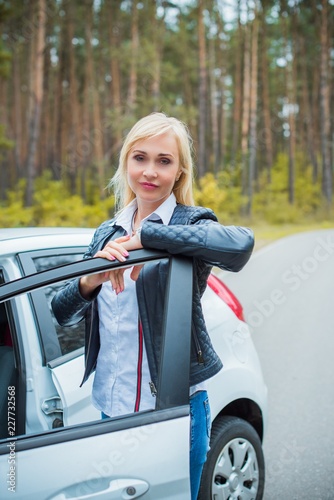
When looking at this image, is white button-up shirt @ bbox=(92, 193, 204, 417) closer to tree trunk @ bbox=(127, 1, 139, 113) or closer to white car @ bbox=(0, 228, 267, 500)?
white car @ bbox=(0, 228, 267, 500)

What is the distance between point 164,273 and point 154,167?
40cm

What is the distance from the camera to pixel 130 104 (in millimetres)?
21531

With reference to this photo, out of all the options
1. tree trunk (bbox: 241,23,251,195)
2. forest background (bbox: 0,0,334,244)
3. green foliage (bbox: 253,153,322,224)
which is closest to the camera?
forest background (bbox: 0,0,334,244)

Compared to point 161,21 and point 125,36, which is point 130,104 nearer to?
point 161,21

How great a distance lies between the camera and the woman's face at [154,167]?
186 cm

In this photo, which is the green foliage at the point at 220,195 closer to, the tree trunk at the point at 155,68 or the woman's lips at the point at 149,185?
the tree trunk at the point at 155,68

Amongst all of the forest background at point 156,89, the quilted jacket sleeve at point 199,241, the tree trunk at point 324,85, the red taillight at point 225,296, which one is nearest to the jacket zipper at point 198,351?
the quilted jacket sleeve at point 199,241

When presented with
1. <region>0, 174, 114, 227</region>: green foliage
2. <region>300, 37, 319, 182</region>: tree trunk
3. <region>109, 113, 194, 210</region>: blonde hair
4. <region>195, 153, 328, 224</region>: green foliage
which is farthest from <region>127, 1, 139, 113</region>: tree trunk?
<region>109, 113, 194, 210</region>: blonde hair

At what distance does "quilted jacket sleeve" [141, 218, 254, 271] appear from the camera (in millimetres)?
→ 1713

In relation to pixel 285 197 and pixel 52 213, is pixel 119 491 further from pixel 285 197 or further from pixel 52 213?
pixel 285 197

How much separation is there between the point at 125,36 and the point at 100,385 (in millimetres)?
34197

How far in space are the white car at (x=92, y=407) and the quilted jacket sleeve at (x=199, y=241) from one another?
73mm

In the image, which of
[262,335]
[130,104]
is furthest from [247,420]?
[130,104]

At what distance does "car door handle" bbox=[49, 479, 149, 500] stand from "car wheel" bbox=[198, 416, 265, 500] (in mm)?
809
